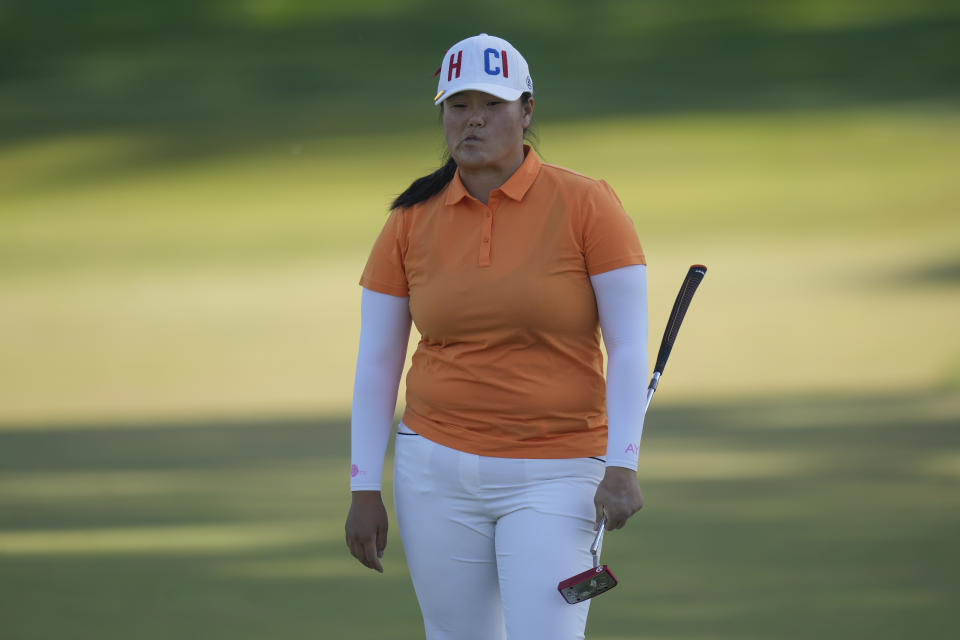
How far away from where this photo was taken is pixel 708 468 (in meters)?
6.95

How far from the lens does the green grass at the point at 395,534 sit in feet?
15.4

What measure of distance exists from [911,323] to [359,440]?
8.56 metres

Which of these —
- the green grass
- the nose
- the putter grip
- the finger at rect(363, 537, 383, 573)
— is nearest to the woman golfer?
the nose

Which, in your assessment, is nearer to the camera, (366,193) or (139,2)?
(366,193)

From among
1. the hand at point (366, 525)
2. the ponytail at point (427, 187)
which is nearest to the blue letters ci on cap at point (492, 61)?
the ponytail at point (427, 187)

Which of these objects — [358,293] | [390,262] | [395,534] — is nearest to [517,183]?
[390,262]

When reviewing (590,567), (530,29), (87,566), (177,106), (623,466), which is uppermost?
(530,29)

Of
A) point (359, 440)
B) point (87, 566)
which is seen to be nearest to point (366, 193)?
point (87, 566)

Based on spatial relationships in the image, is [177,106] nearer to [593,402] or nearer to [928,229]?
[928,229]

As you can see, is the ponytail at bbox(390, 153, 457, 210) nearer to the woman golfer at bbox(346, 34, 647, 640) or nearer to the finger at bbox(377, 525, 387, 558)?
the woman golfer at bbox(346, 34, 647, 640)

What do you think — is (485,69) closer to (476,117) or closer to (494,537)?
(476,117)

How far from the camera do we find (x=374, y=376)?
295 cm

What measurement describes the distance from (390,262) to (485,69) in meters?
0.41

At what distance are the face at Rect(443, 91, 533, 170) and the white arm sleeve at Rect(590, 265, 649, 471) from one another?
0.29 metres
